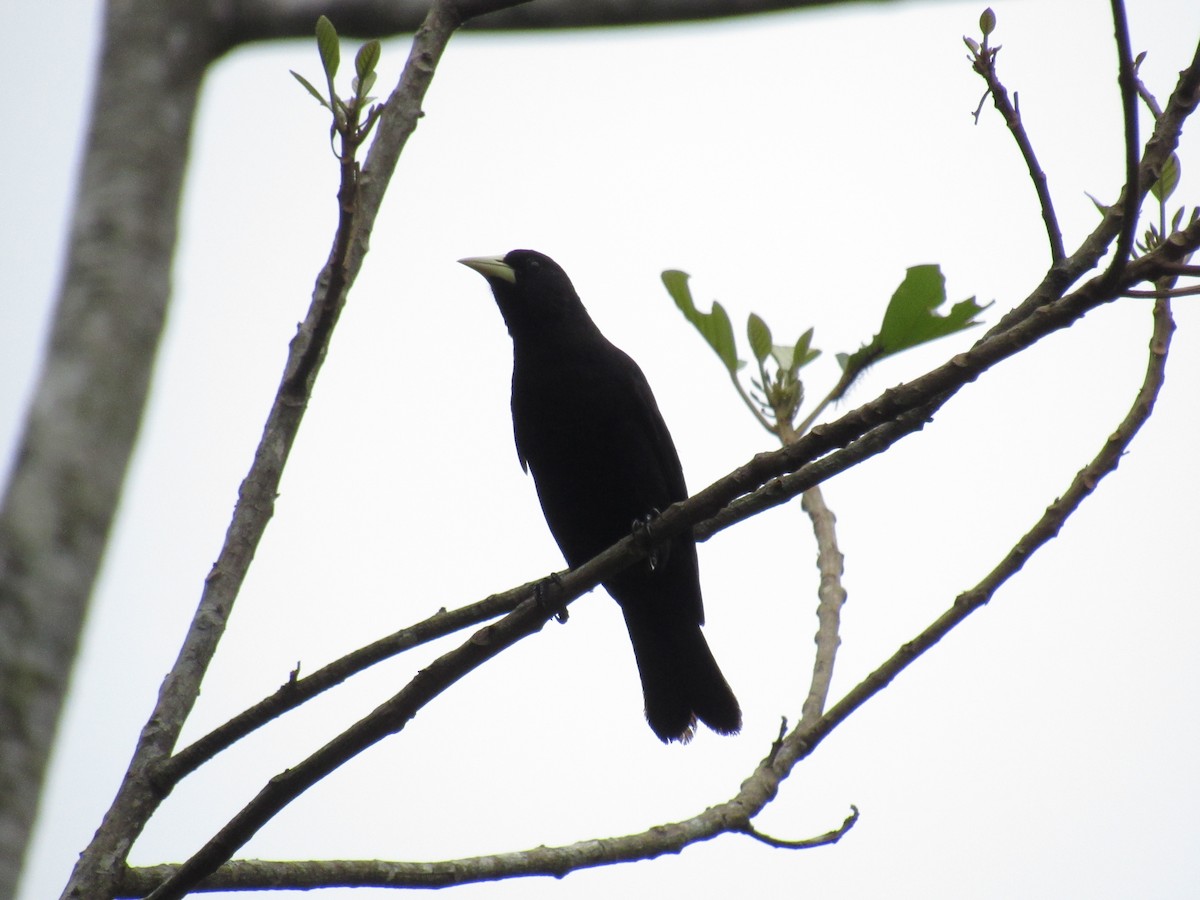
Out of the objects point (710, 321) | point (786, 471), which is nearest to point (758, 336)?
point (710, 321)

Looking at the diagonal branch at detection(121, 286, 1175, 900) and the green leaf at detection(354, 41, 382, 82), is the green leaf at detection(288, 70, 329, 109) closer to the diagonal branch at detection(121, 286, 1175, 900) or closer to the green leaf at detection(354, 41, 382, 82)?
the green leaf at detection(354, 41, 382, 82)

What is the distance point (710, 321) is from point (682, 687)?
1.75m

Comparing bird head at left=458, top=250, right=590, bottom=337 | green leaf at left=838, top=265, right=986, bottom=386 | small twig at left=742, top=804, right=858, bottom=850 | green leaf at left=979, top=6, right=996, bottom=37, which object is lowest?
small twig at left=742, top=804, right=858, bottom=850

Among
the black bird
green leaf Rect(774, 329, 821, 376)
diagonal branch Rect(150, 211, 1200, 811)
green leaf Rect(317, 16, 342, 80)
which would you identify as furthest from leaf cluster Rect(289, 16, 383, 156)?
the black bird

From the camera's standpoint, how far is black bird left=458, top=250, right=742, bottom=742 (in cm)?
447

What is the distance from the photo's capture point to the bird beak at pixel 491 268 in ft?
16.7

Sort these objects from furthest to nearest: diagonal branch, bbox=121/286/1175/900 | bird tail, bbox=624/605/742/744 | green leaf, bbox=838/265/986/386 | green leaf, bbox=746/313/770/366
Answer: bird tail, bbox=624/605/742/744, green leaf, bbox=746/313/770/366, green leaf, bbox=838/265/986/386, diagonal branch, bbox=121/286/1175/900

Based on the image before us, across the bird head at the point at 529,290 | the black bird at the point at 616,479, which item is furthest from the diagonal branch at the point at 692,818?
the bird head at the point at 529,290

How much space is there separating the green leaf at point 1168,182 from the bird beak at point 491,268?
295 centimetres

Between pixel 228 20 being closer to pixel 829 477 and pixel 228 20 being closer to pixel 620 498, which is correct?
pixel 620 498

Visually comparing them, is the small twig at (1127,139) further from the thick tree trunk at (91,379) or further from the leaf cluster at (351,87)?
the thick tree trunk at (91,379)

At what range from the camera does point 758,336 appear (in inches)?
135

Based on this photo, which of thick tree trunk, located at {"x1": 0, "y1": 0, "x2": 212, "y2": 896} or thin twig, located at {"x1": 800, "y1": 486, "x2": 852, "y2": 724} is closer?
thick tree trunk, located at {"x1": 0, "y1": 0, "x2": 212, "y2": 896}

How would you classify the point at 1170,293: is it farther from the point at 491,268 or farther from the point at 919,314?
the point at 491,268
